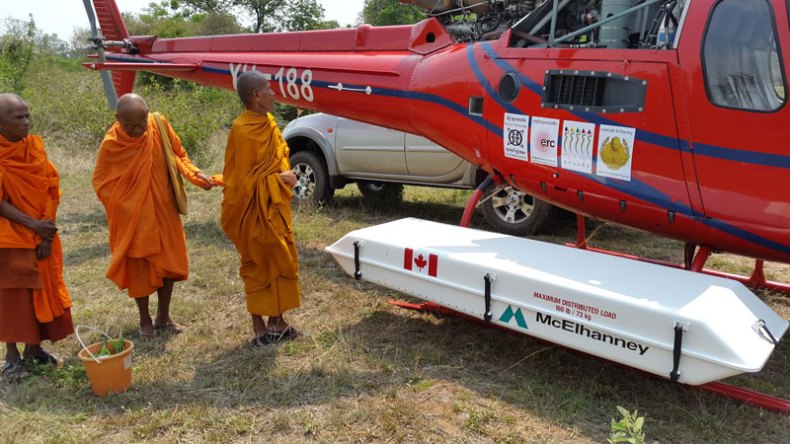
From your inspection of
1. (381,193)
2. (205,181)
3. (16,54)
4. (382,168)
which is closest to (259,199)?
(205,181)

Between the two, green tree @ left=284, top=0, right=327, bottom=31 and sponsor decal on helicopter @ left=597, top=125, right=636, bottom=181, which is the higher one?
green tree @ left=284, top=0, right=327, bottom=31

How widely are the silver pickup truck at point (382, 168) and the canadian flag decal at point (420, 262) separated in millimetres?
2842

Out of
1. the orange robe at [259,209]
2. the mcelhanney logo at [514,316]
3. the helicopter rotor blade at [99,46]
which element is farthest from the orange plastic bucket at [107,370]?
the helicopter rotor blade at [99,46]

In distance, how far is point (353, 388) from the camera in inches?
146

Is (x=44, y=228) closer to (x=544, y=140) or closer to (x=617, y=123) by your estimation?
(x=544, y=140)

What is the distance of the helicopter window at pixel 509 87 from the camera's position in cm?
429

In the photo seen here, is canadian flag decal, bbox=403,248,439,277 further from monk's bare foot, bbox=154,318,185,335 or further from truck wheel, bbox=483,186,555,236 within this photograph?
truck wheel, bbox=483,186,555,236

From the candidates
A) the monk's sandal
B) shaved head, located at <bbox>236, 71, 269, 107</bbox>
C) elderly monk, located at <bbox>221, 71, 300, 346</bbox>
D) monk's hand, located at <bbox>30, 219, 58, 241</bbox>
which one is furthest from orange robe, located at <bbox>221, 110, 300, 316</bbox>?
the monk's sandal

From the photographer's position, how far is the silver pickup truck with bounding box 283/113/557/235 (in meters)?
6.87

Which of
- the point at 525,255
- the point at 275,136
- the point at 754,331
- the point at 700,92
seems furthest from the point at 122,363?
the point at 700,92

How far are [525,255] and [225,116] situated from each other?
1273 centimetres

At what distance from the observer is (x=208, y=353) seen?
166 inches

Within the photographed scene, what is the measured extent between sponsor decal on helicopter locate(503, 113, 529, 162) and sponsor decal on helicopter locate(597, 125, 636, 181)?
0.56 m

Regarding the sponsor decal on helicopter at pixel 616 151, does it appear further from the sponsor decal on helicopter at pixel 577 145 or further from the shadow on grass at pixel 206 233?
the shadow on grass at pixel 206 233
